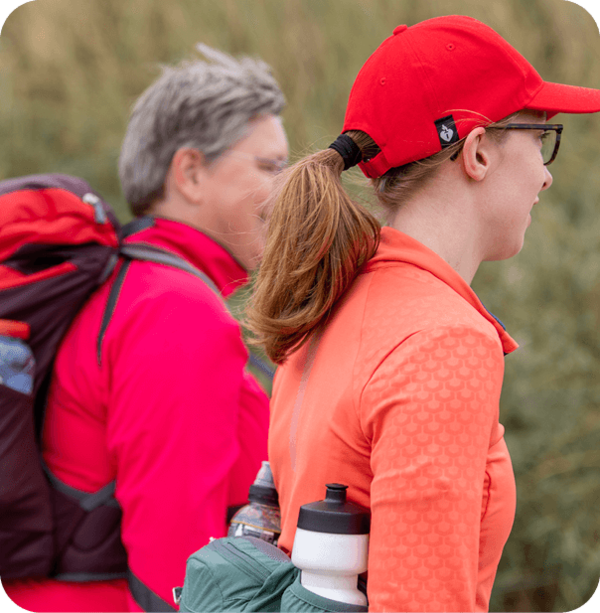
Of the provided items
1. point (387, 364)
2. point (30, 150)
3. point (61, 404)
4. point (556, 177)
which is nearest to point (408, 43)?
point (387, 364)

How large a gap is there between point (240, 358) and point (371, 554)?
767 millimetres

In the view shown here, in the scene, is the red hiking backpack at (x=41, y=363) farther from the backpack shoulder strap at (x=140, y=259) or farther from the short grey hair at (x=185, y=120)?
the short grey hair at (x=185, y=120)

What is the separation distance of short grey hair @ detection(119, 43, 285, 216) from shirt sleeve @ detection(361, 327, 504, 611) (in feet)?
4.16

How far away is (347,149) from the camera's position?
100cm

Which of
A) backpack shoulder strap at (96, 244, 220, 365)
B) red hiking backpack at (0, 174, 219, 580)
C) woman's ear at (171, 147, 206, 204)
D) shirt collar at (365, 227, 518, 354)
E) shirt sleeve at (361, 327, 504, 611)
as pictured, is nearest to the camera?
shirt sleeve at (361, 327, 504, 611)

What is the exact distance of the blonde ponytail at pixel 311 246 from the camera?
0.92 metres

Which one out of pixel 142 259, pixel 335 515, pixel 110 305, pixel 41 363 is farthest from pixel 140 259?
pixel 335 515

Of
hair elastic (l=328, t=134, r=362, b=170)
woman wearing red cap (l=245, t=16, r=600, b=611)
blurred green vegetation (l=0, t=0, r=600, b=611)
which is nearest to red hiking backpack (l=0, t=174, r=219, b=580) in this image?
woman wearing red cap (l=245, t=16, r=600, b=611)

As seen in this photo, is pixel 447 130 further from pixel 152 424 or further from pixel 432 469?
pixel 152 424

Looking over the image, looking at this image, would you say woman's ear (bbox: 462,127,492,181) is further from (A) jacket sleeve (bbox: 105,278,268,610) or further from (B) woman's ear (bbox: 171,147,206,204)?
(B) woman's ear (bbox: 171,147,206,204)

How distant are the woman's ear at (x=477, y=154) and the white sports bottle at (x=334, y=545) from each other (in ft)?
1.71

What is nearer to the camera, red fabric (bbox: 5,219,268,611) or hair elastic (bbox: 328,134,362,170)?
hair elastic (bbox: 328,134,362,170)

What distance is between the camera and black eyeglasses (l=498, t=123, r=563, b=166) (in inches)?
39.1

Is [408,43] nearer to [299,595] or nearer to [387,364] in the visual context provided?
[387,364]
